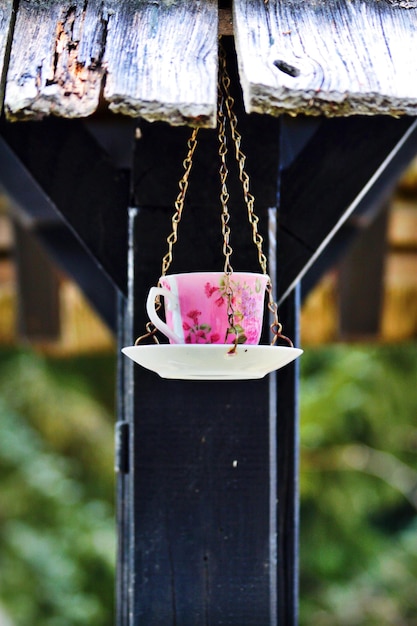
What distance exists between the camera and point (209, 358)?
1030 millimetres

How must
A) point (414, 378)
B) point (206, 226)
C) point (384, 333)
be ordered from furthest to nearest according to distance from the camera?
1. point (414, 378)
2. point (384, 333)
3. point (206, 226)

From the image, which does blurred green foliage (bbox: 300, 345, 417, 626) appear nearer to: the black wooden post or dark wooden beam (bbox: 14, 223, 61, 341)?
dark wooden beam (bbox: 14, 223, 61, 341)

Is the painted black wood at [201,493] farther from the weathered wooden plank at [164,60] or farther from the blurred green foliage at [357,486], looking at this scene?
the blurred green foliage at [357,486]

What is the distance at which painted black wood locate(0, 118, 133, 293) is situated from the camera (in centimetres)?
133

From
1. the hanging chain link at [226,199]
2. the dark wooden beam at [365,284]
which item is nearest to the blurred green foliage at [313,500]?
the dark wooden beam at [365,284]

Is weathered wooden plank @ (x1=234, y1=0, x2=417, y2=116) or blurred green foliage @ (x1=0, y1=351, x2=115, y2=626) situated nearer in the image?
weathered wooden plank @ (x1=234, y1=0, x2=417, y2=116)

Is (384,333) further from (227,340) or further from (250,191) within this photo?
(227,340)

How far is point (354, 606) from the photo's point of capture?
5.50m

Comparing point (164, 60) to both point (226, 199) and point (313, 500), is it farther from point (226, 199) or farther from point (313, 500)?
point (313, 500)

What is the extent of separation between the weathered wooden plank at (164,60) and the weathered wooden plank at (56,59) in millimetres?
19

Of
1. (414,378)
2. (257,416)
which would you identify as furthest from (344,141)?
(414,378)

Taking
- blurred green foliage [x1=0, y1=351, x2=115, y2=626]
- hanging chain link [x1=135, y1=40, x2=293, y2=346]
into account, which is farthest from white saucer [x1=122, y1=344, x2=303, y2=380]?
blurred green foliage [x1=0, y1=351, x2=115, y2=626]

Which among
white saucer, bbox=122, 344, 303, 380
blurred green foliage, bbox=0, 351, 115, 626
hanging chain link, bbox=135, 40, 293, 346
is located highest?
hanging chain link, bbox=135, 40, 293, 346

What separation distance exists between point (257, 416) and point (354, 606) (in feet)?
14.8
